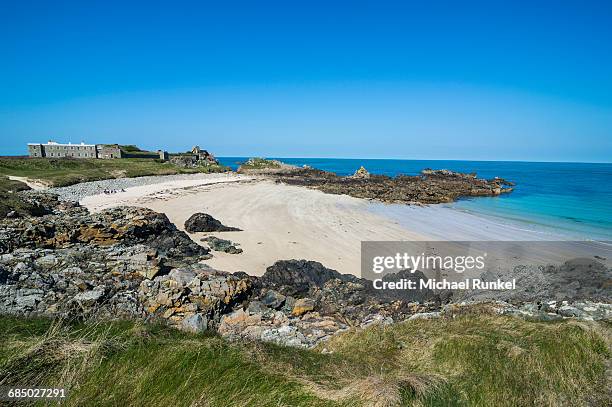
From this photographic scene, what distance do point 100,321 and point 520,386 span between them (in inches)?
241

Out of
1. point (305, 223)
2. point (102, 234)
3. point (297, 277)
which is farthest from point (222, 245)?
point (305, 223)

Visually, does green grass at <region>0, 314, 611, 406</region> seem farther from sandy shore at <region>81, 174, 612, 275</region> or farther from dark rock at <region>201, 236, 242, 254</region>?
dark rock at <region>201, 236, 242, 254</region>

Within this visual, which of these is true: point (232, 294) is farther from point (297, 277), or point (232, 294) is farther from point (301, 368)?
point (301, 368)

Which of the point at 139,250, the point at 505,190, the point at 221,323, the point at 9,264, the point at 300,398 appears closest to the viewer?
the point at 300,398

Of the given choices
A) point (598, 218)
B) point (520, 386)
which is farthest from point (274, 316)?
point (598, 218)

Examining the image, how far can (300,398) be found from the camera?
12.1ft

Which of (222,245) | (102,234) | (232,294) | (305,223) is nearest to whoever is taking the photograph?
(232,294)

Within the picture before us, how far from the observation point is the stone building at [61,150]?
74.7 meters

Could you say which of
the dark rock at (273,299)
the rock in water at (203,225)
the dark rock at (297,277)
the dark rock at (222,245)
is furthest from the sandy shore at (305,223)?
the dark rock at (273,299)

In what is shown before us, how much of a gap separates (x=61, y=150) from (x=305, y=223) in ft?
266

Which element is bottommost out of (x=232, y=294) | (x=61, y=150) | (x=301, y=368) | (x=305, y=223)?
(x=305, y=223)

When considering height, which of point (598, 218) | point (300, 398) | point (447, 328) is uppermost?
point (300, 398)

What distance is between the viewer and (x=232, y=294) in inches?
376

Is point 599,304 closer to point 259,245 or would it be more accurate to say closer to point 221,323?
point 221,323
